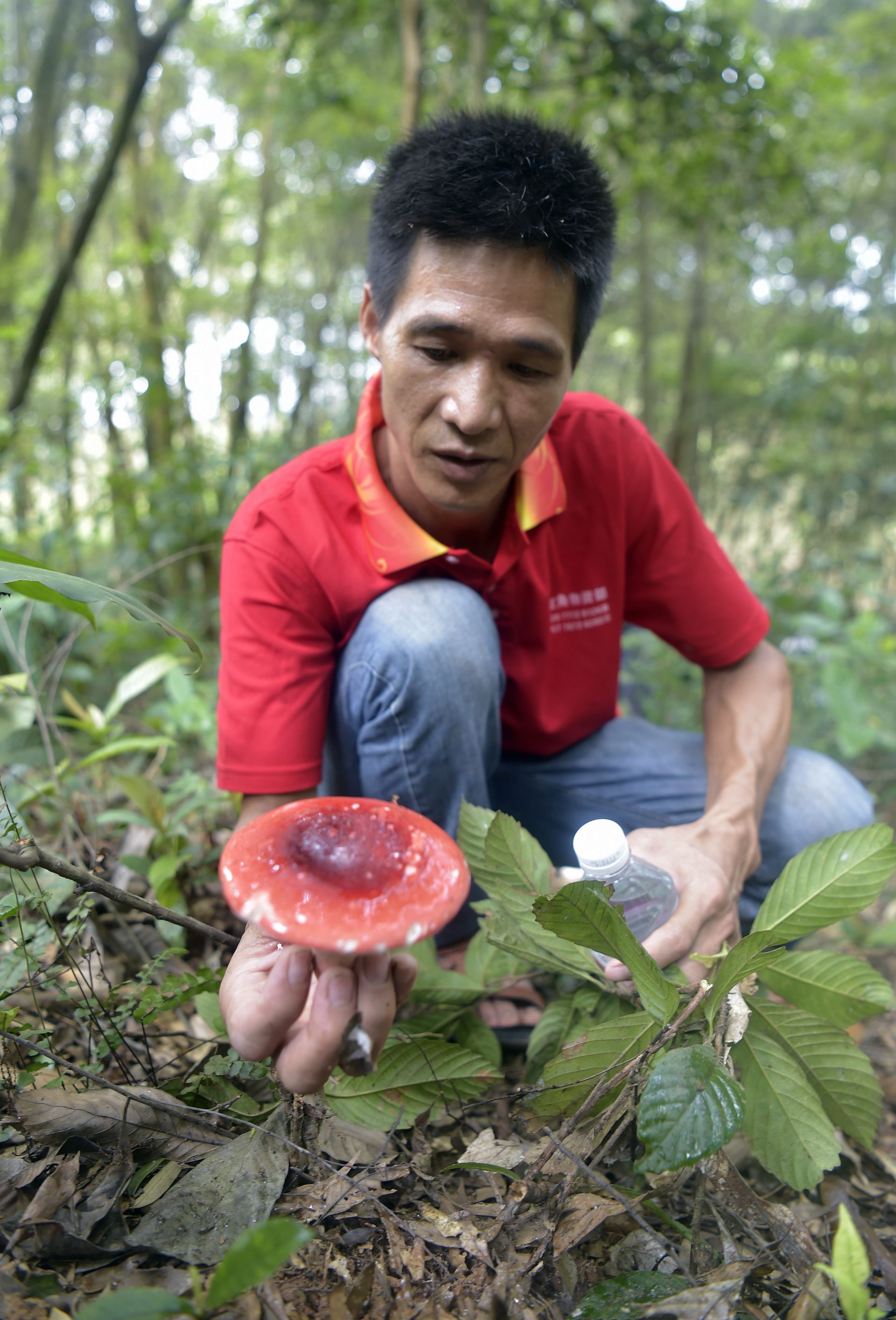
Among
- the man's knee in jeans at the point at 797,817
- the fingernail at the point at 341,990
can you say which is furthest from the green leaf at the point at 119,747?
the man's knee in jeans at the point at 797,817

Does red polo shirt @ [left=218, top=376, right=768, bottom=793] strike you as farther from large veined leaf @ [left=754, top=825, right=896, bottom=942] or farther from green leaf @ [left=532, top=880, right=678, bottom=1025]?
large veined leaf @ [left=754, top=825, right=896, bottom=942]

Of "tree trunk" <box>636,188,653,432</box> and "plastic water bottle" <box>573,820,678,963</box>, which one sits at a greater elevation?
"tree trunk" <box>636,188,653,432</box>

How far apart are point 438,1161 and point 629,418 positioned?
1.84m

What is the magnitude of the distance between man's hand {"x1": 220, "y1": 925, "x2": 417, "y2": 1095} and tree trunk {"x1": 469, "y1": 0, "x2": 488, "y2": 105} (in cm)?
393

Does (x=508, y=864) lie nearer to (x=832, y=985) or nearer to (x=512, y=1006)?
(x=512, y=1006)

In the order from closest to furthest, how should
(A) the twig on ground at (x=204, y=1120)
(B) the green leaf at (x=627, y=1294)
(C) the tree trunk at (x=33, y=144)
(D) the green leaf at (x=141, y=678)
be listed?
(B) the green leaf at (x=627, y=1294) → (A) the twig on ground at (x=204, y=1120) → (D) the green leaf at (x=141, y=678) → (C) the tree trunk at (x=33, y=144)

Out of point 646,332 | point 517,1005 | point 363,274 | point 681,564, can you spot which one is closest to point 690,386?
point 646,332

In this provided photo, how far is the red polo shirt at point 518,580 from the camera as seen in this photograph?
1.70 metres

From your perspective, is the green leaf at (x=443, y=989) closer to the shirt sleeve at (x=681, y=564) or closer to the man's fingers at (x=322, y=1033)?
the man's fingers at (x=322, y=1033)

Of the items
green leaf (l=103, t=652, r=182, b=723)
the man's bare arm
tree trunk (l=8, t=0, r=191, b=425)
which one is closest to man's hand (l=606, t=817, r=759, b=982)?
the man's bare arm

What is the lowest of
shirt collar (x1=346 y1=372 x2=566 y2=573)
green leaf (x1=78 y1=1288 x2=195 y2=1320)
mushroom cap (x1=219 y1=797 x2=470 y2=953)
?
green leaf (x1=78 y1=1288 x2=195 y2=1320)

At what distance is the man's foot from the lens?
5.59 feet

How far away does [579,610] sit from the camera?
2141 millimetres

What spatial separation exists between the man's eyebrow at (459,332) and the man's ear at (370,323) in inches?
9.6
